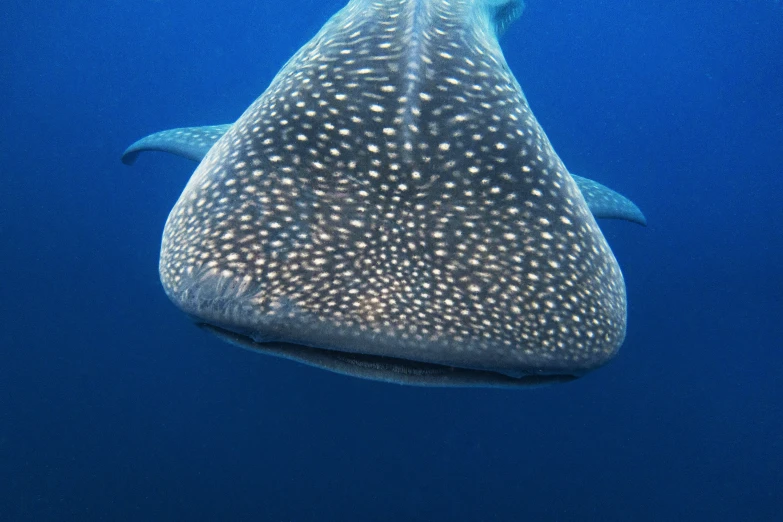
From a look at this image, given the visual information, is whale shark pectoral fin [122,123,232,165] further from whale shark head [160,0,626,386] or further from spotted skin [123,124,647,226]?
whale shark head [160,0,626,386]

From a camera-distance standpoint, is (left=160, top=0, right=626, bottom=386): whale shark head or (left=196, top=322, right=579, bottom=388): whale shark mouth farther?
(left=196, top=322, right=579, bottom=388): whale shark mouth

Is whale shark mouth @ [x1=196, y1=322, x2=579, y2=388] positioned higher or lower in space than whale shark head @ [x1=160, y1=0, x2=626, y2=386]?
lower

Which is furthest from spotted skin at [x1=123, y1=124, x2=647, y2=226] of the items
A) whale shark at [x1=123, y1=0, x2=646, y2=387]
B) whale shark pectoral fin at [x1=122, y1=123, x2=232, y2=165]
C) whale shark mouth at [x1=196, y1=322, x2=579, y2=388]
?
whale shark mouth at [x1=196, y1=322, x2=579, y2=388]

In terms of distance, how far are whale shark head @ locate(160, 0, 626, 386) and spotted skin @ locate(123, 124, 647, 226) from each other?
2696mm

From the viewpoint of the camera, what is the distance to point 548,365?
2.03 metres

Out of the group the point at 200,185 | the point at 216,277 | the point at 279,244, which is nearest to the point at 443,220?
the point at 279,244

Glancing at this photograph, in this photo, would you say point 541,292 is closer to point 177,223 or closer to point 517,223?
point 517,223

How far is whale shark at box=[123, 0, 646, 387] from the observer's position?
1.96 m

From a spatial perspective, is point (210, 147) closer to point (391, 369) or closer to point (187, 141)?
point (187, 141)

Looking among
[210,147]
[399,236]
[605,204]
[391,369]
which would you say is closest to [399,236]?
[399,236]

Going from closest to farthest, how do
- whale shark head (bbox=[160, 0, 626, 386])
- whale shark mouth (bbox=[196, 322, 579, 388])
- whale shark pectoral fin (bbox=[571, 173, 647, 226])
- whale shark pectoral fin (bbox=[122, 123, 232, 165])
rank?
whale shark head (bbox=[160, 0, 626, 386]) → whale shark mouth (bbox=[196, 322, 579, 388]) → whale shark pectoral fin (bbox=[122, 123, 232, 165]) → whale shark pectoral fin (bbox=[571, 173, 647, 226])

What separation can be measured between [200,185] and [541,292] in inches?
61.0

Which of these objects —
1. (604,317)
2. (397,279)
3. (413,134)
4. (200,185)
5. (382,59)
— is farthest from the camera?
(382,59)

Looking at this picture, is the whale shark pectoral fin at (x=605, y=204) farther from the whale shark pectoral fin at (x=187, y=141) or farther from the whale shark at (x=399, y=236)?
the whale shark pectoral fin at (x=187, y=141)
